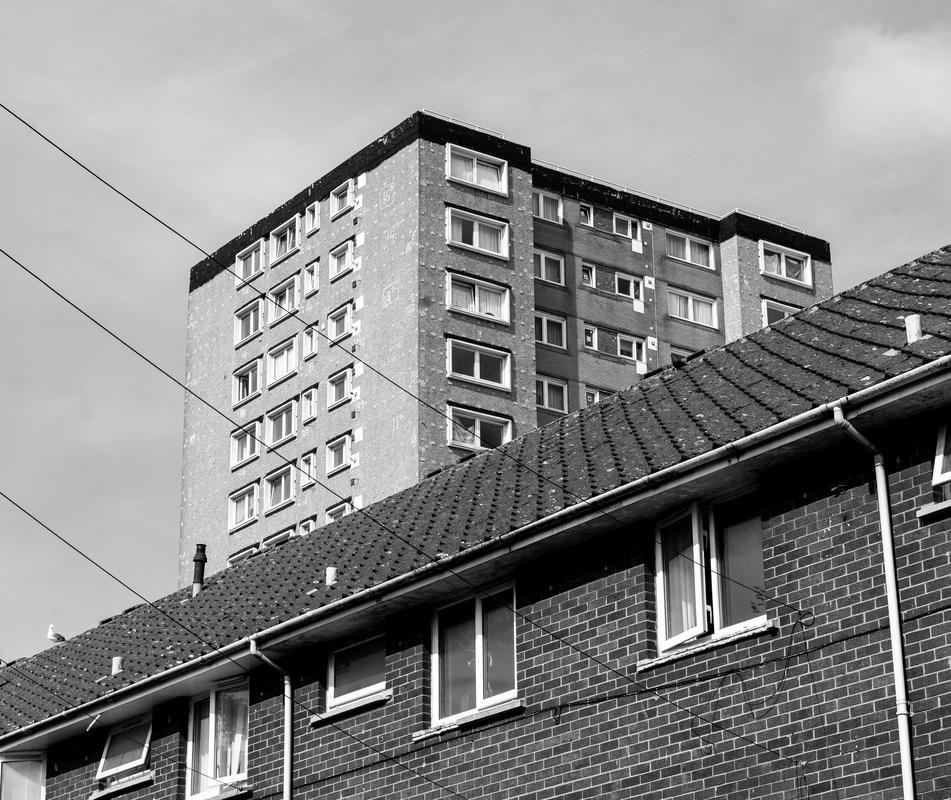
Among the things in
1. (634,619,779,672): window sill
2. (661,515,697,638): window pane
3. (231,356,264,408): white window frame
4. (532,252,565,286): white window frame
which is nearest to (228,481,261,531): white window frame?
(231,356,264,408): white window frame

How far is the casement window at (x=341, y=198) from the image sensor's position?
67.1 m

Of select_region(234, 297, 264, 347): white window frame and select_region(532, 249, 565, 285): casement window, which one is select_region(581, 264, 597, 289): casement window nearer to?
select_region(532, 249, 565, 285): casement window

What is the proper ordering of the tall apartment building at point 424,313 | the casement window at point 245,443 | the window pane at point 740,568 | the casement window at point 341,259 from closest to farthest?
the window pane at point 740,568, the tall apartment building at point 424,313, the casement window at point 341,259, the casement window at point 245,443

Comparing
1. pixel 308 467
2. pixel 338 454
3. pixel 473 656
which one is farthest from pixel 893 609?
pixel 308 467

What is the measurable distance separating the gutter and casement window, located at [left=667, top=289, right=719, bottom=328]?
165ft

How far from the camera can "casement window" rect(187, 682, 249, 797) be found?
2273cm

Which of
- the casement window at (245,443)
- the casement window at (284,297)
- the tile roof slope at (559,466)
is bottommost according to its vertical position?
the tile roof slope at (559,466)

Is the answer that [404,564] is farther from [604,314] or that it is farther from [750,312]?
[750,312]

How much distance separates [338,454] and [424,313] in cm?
563

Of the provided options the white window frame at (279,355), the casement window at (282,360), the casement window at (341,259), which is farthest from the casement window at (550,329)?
the casement window at (282,360)

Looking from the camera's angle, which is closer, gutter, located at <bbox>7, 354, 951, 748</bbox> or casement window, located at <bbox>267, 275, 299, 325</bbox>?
gutter, located at <bbox>7, 354, 951, 748</bbox>

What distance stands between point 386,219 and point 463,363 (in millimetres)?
5973

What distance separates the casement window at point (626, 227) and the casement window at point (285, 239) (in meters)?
11.8

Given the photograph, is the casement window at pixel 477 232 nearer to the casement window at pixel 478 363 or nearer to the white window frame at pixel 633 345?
the casement window at pixel 478 363
